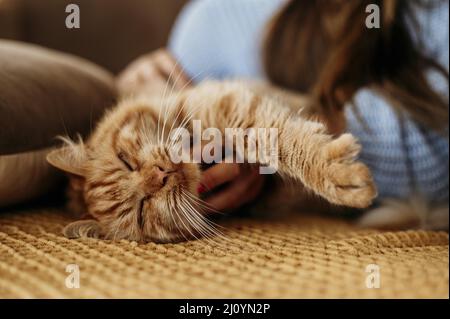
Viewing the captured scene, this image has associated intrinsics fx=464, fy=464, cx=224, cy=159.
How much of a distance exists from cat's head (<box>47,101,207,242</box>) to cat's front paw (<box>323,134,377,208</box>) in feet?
1.11

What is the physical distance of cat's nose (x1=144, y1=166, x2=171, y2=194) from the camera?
1184 mm

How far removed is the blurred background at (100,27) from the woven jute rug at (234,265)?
4.96ft

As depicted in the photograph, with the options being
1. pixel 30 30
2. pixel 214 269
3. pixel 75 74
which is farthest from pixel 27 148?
pixel 30 30

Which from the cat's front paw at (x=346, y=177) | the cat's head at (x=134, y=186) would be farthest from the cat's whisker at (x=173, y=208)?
the cat's front paw at (x=346, y=177)

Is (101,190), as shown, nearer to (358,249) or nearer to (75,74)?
(75,74)

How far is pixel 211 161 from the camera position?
1289 millimetres

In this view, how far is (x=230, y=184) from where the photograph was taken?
1.30 m

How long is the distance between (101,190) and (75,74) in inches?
19.4

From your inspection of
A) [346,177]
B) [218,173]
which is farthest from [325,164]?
[218,173]

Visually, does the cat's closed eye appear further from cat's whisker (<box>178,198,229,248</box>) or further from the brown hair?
the brown hair

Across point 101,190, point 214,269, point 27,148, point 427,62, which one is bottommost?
point 214,269

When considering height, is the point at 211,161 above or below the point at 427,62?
below

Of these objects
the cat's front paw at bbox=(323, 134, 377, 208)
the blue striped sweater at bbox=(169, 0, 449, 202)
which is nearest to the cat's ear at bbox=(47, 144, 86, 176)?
the cat's front paw at bbox=(323, 134, 377, 208)

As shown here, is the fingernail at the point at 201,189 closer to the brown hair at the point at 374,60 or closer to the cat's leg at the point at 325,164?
the cat's leg at the point at 325,164
